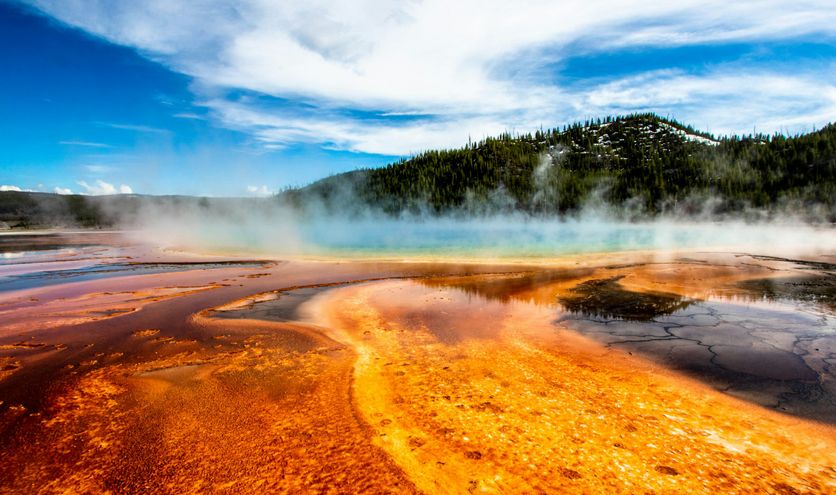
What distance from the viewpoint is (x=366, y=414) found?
512cm

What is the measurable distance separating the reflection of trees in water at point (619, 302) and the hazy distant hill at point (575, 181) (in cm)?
7268

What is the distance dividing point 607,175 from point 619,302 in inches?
4115

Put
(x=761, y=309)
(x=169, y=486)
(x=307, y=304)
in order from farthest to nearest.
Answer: (x=307, y=304) < (x=761, y=309) < (x=169, y=486)

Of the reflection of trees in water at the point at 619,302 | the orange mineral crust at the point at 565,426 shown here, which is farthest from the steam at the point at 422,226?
the orange mineral crust at the point at 565,426

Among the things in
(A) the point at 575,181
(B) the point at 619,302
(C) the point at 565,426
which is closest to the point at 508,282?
(B) the point at 619,302

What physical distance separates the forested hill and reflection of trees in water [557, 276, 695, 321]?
242ft

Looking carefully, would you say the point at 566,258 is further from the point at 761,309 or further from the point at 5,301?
the point at 5,301

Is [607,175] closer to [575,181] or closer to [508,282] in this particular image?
[575,181]

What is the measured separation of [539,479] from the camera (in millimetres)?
3770

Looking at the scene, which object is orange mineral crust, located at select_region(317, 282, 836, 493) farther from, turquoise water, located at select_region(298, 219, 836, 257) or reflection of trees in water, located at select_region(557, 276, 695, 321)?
turquoise water, located at select_region(298, 219, 836, 257)

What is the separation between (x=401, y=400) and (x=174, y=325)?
23.0 feet

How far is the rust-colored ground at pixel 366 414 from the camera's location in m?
3.83

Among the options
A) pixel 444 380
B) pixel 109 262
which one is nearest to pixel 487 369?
pixel 444 380

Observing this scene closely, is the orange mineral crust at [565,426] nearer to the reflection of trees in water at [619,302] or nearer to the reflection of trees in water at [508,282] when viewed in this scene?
the reflection of trees in water at [619,302]
